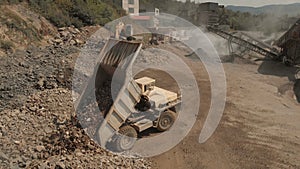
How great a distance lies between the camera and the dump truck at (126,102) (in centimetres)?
633

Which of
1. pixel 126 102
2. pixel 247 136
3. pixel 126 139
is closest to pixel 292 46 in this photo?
pixel 247 136

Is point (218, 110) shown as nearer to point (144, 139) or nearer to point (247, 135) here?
point (247, 135)

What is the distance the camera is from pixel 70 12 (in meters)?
22.0

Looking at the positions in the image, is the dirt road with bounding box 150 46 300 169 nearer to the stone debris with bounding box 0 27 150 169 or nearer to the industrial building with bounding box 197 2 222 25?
the stone debris with bounding box 0 27 150 169

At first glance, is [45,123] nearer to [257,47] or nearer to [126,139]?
[126,139]

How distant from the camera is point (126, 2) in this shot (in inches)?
1815

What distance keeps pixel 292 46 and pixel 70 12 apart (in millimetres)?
18013

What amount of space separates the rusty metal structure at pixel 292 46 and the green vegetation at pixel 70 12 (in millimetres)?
16082

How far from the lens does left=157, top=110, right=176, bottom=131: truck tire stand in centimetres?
767

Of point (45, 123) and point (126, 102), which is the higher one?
point (126, 102)

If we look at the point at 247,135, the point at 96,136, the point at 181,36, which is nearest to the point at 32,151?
the point at 96,136

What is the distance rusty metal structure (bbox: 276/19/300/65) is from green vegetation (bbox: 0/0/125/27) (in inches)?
633

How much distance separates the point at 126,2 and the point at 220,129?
41634 millimetres

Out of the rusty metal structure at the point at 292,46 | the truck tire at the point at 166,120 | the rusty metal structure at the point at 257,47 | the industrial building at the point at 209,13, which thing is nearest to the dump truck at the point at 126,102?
the truck tire at the point at 166,120
